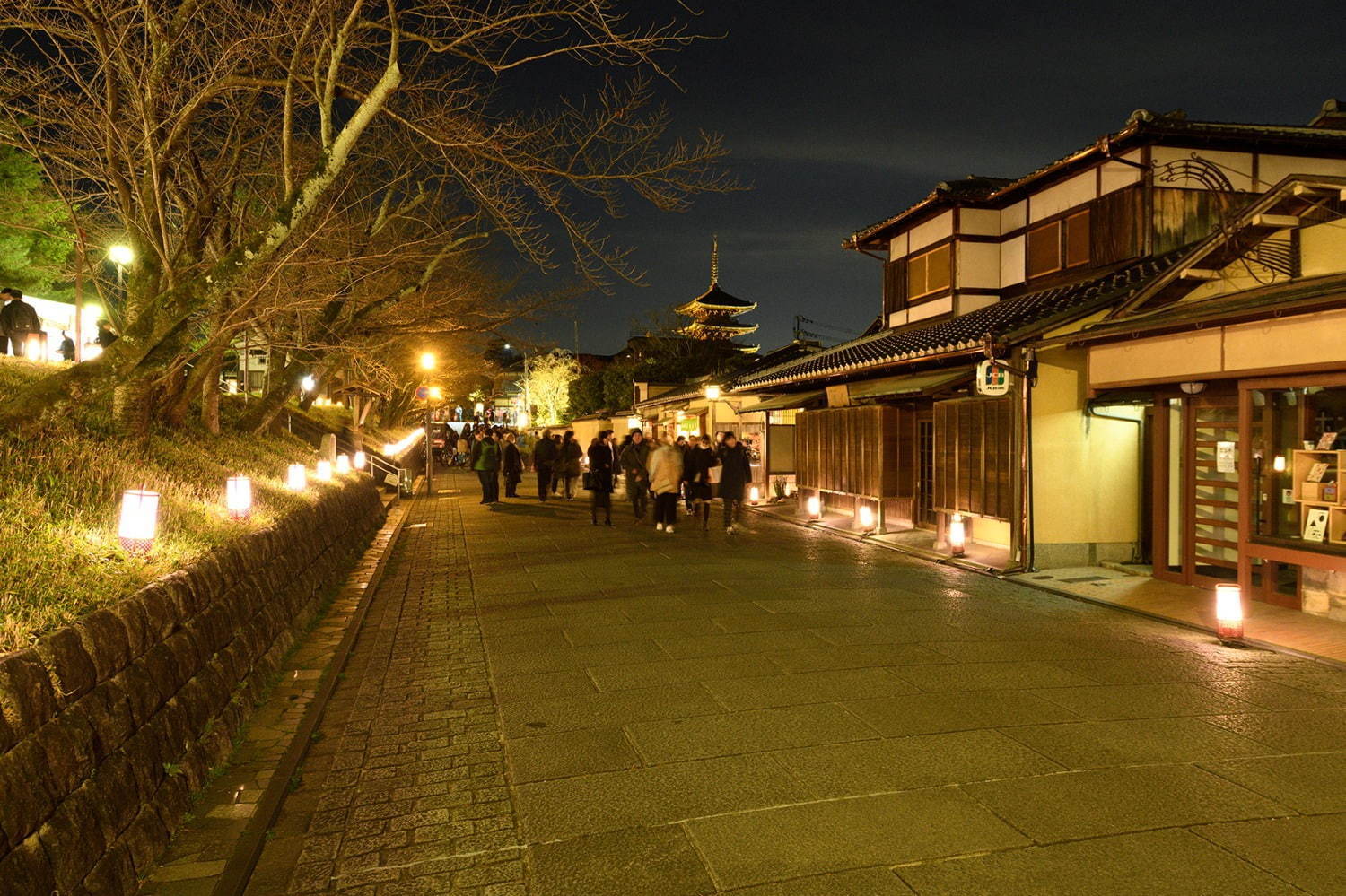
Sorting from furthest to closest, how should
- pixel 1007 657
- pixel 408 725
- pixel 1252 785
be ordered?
pixel 1007 657
pixel 408 725
pixel 1252 785

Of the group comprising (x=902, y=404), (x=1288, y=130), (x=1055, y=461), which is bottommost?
(x=1055, y=461)

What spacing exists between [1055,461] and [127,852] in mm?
11780

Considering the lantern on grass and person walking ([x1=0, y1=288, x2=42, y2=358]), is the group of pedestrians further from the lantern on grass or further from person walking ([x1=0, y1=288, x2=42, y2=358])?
person walking ([x1=0, y1=288, x2=42, y2=358])

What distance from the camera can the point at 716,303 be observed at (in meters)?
54.2

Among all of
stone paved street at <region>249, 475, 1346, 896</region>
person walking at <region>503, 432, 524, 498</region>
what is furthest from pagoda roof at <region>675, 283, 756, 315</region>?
stone paved street at <region>249, 475, 1346, 896</region>

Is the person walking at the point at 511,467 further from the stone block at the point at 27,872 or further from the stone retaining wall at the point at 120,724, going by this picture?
the stone block at the point at 27,872

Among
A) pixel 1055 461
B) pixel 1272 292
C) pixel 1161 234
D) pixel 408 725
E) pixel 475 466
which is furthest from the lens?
pixel 475 466

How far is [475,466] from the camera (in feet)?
75.3

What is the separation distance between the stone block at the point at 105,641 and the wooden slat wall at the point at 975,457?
36.5ft

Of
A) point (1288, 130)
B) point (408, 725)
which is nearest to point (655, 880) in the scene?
point (408, 725)

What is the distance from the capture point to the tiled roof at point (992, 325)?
39.9ft

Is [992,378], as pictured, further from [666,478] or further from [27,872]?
[27,872]

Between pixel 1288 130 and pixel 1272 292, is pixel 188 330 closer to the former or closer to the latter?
pixel 1272 292

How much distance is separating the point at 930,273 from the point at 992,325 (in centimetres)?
533
